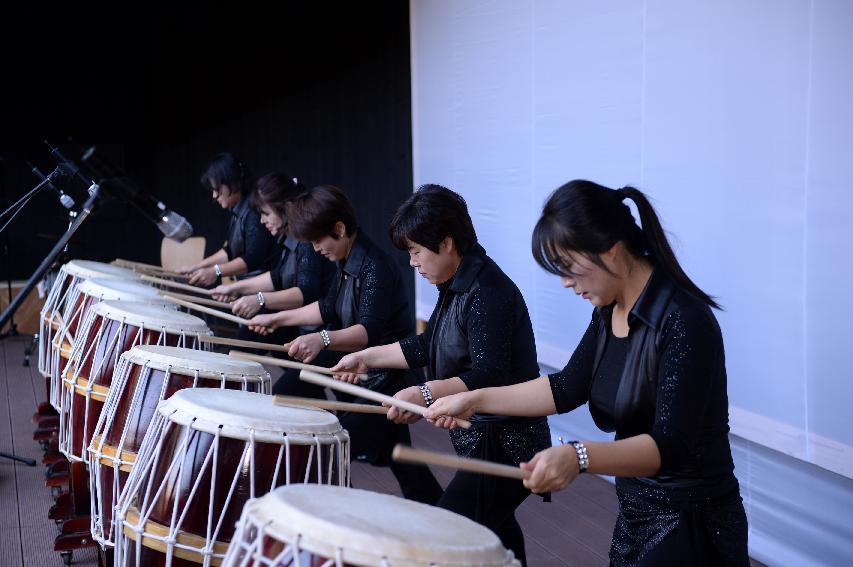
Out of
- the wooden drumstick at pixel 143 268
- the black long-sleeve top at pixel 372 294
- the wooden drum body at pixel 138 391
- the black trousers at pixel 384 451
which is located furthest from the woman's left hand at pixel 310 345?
the wooden drumstick at pixel 143 268

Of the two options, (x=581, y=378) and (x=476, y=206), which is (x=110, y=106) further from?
(x=581, y=378)

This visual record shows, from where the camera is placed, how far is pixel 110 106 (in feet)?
29.5

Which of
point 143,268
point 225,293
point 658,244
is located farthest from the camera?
point 143,268

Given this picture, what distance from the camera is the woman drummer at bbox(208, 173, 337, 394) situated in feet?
14.7

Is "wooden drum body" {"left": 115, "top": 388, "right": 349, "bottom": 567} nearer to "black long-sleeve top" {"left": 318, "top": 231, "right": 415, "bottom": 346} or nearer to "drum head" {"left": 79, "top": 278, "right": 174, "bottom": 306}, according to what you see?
"black long-sleeve top" {"left": 318, "top": 231, "right": 415, "bottom": 346}

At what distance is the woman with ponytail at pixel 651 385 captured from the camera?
1.91 m

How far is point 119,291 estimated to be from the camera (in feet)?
13.3

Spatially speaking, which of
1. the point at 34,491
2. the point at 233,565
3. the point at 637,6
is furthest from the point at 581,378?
the point at 34,491

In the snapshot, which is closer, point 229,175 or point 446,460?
point 446,460

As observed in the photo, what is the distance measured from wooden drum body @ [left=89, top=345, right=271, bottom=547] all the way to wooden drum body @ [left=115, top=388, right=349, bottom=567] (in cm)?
47

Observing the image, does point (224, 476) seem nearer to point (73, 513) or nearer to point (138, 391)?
point (138, 391)

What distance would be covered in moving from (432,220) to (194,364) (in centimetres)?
82

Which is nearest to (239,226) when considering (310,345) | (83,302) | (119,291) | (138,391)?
(83,302)

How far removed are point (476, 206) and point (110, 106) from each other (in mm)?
5070
